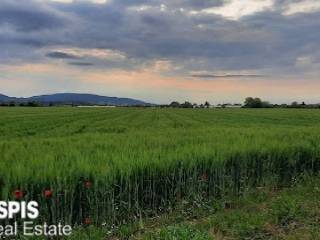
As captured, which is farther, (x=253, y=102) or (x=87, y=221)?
(x=253, y=102)

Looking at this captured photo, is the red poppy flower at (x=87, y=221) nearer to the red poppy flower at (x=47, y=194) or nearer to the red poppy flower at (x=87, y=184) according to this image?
the red poppy flower at (x=87, y=184)

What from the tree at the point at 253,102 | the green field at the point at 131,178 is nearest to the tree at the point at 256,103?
the tree at the point at 253,102

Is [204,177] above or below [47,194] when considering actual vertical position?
below

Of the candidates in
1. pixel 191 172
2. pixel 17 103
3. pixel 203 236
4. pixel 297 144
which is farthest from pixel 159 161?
pixel 17 103

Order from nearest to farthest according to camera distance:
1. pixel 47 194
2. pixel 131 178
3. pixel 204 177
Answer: pixel 47 194 < pixel 131 178 < pixel 204 177

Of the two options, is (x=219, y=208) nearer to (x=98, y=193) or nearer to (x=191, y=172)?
(x=191, y=172)

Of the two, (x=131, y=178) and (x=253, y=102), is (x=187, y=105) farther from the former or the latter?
(x=131, y=178)

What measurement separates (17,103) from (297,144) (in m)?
166

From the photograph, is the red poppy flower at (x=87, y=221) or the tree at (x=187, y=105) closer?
the red poppy flower at (x=87, y=221)

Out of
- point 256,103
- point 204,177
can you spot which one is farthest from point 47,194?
point 256,103

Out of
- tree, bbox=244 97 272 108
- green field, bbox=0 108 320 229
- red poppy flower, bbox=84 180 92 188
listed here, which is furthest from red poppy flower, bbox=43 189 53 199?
tree, bbox=244 97 272 108

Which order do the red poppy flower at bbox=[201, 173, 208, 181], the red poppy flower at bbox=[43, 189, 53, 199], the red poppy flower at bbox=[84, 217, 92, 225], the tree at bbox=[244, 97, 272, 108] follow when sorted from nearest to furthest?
the red poppy flower at bbox=[43, 189, 53, 199] → the red poppy flower at bbox=[84, 217, 92, 225] → the red poppy flower at bbox=[201, 173, 208, 181] → the tree at bbox=[244, 97, 272, 108]

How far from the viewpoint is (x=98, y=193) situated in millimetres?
8203

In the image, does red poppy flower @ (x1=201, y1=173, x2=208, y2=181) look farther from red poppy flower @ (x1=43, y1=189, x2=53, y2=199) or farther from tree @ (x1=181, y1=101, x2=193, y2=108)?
tree @ (x1=181, y1=101, x2=193, y2=108)
